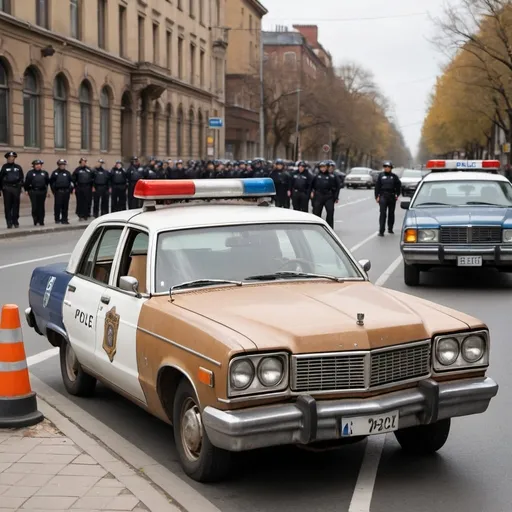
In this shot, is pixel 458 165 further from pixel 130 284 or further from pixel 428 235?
pixel 130 284

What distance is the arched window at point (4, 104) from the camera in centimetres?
3216

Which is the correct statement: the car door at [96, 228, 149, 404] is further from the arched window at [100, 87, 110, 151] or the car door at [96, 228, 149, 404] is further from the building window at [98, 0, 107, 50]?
the building window at [98, 0, 107, 50]

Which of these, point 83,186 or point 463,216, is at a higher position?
point 463,216

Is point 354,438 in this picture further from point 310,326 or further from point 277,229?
point 277,229

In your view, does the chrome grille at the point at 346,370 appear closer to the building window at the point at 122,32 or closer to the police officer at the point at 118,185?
the police officer at the point at 118,185

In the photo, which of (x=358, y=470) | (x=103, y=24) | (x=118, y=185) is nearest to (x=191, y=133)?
(x=103, y=24)

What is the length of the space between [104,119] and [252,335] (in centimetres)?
3910

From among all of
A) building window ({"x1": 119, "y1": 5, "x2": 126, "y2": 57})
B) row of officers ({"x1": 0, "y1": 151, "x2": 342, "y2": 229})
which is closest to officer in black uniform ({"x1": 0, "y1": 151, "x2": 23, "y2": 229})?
row of officers ({"x1": 0, "y1": 151, "x2": 342, "y2": 229})

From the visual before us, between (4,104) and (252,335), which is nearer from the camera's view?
(252,335)

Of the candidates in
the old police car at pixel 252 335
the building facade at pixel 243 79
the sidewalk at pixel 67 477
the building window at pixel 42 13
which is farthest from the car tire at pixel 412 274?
the building facade at pixel 243 79

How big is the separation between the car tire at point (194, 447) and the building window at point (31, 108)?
30.2 m

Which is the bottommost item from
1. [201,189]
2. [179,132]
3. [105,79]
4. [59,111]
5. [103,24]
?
[201,189]

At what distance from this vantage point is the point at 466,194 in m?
14.5

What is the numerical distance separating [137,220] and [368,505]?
2.56 m
